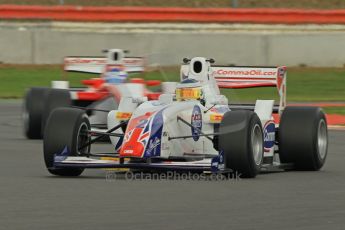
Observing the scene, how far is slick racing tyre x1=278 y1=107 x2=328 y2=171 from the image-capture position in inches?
531

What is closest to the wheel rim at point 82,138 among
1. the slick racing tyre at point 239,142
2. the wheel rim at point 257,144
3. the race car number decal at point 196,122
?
the race car number decal at point 196,122

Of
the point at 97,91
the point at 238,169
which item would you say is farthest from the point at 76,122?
the point at 97,91

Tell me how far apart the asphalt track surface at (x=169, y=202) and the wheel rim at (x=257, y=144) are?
213 mm

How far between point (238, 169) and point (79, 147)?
1738 millimetres

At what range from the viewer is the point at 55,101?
701 inches

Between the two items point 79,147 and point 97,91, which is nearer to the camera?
point 79,147

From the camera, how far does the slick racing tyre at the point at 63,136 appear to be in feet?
40.8

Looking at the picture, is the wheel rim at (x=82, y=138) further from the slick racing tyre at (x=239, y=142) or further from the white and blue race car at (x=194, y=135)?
the slick racing tyre at (x=239, y=142)

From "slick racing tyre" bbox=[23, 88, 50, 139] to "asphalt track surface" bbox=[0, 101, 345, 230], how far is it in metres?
4.15

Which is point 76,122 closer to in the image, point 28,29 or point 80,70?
point 80,70

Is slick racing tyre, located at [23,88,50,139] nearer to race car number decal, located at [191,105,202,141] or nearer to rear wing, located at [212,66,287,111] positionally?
rear wing, located at [212,66,287,111]

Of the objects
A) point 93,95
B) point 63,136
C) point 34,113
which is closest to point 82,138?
point 63,136

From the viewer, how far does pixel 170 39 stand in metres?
32.6

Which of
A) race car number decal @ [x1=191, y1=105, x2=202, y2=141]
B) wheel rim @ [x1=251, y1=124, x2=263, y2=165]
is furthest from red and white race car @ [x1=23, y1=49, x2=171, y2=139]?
wheel rim @ [x1=251, y1=124, x2=263, y2=165]
